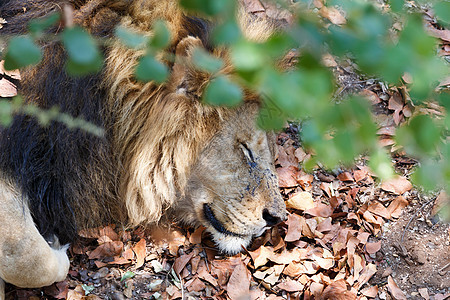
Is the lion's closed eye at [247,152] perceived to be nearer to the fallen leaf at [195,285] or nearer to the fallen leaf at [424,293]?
the fallen leaf at [195,285]

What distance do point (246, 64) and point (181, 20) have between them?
6.83 ft

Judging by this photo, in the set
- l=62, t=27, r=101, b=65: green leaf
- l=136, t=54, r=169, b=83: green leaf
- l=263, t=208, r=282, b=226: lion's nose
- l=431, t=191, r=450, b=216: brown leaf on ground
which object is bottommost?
l=431, t=191, r=450, b=216: brown leaf on ground

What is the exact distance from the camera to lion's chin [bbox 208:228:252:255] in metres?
3.38

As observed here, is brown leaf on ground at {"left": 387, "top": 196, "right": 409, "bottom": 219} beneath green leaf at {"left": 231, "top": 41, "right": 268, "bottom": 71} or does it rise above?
beneath

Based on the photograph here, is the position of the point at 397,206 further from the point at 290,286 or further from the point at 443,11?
the point at 443,11

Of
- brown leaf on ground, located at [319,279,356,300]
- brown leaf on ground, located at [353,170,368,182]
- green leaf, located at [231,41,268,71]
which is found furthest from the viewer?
brown leaf on ground, located at [353,170,368,182]

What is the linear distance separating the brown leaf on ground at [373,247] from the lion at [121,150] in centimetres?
76

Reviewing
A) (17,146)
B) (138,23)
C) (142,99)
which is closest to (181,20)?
(138,23)

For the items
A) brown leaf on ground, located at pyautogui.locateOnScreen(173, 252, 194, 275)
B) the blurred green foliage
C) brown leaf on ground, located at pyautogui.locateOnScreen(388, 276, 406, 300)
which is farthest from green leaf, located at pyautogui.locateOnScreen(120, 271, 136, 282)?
the blurred green foliage

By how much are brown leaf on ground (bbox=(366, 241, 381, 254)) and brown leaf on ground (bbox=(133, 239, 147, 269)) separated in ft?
4.70

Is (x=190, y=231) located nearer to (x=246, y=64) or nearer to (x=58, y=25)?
(x=58, y=25)

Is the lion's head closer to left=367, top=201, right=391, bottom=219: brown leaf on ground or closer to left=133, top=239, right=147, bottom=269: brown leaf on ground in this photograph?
left=133, top=239, right=147, bottom=269: brown leaf on ground

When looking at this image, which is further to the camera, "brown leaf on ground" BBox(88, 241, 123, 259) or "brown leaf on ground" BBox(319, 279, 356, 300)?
"brown leaf on ground" BBox(88, 241, 123, 259)

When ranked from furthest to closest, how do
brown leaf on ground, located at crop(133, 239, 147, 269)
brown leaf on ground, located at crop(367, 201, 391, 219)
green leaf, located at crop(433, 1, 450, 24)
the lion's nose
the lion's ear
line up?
brown leaf on ground, located at crop(367, 201, 391, 219) → brown leaf on ground, located at crop(133, 239, 147, 269) → the lion's nose → the lion's ear → green leaf, located at crop(433, 1, 450, 24)
